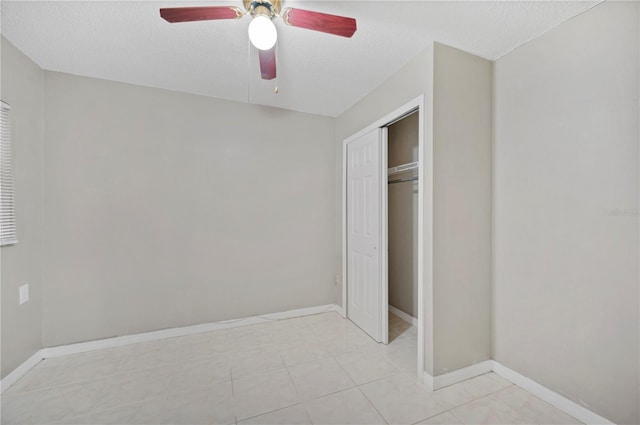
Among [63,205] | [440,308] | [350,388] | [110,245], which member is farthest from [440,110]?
[63,205]

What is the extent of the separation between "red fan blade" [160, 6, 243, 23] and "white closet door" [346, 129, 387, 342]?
62.4 inches

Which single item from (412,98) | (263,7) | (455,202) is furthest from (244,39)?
(455,202)

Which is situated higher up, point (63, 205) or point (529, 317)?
point (63, 205)

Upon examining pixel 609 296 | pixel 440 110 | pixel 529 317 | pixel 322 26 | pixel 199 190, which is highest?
pixel 322 26

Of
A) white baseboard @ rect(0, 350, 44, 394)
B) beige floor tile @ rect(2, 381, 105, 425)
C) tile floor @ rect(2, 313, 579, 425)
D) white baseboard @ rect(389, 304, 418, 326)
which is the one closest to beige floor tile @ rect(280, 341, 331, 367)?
tile floor @ rect(2, 313, 579, 425)

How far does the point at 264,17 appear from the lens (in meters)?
1.34

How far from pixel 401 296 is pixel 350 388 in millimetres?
1530

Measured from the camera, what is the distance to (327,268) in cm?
329

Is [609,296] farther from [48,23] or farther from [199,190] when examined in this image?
[48,23]

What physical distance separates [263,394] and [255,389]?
0.09 metres

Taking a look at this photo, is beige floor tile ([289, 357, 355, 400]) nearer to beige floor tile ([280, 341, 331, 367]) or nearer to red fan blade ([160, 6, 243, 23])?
beige floor tile ([280, 341, 331, 367])

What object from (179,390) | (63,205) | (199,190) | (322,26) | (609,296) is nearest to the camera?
(322,26)

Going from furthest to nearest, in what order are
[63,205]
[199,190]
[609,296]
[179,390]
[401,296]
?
[401,296], [199,190], [63,205], [179,390], [609,296]

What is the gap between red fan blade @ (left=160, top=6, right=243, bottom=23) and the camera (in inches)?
49.1
